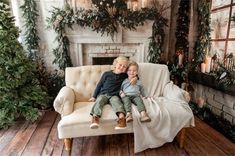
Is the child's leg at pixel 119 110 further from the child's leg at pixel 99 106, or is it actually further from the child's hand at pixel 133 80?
the child's hand at pixel 133 80

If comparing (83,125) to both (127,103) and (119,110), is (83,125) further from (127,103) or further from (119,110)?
(127,103)

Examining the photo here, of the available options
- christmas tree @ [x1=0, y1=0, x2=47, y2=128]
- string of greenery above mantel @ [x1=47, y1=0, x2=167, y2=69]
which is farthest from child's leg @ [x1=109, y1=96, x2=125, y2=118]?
string of greenery above mantel @ [x1=47, y1=0, x2=167, y2=69]

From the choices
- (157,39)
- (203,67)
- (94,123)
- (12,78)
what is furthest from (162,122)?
(12,78)

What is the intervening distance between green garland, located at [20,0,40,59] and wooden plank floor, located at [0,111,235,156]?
1.40 meters

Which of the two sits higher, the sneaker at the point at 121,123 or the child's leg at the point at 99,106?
the child's leg at the point at 99,106

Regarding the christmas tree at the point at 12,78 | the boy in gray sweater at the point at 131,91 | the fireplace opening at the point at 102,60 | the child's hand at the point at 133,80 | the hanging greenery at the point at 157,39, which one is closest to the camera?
the boy in gray sweater at the point at 131,91

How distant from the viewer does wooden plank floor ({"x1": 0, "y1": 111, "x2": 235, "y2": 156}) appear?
2.11m

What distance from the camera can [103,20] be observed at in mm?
3270

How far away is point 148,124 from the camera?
6.57 ft

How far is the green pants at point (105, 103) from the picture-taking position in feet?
6.47

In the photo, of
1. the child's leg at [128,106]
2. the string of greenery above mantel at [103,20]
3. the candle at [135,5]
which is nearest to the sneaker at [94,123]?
the child's leg at [128,106]

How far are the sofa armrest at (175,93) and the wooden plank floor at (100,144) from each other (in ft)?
1.82

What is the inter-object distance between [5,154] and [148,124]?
1.58 m

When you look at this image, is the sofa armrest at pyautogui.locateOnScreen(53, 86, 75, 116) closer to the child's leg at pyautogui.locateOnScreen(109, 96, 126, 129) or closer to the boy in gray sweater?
the child's leg at pyautogui.locateOnScreen(109, 96, 126, 129)
